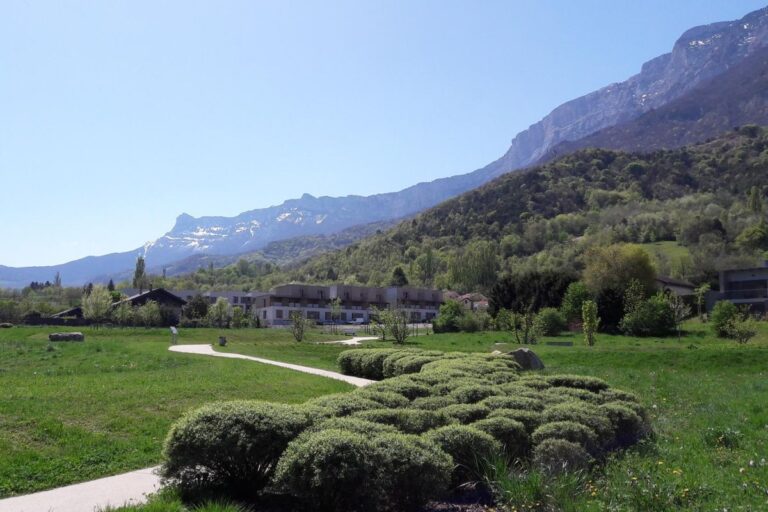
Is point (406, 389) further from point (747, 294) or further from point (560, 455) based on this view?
point (747, 294)

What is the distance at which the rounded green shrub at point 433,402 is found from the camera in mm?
8883

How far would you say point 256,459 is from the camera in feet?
21.8

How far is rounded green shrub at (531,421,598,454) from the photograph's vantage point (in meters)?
7.44

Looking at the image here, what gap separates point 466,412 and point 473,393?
147cm

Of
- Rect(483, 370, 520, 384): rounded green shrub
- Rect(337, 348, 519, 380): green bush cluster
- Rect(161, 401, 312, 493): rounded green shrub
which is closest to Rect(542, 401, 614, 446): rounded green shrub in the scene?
Rect(483, 370, 520, 384): rounded green shrub

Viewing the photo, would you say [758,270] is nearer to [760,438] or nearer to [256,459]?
[760,438]

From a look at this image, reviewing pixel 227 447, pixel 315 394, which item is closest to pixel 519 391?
pixel 227 447

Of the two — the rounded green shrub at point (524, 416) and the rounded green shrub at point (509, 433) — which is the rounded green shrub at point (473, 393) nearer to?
the rounded green shrub at point (524, 416)

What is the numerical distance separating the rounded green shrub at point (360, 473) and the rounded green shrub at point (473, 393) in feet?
10.5

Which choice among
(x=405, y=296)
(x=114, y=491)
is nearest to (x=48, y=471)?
(x=114, y=491)

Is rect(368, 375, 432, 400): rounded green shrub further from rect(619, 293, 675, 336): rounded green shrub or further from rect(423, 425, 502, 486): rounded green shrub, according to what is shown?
rect(619, 293, 675, 336): rounded green shrub

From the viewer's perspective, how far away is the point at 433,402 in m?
9.01

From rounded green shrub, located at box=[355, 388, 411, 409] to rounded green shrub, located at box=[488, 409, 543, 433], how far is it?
1.46 meters

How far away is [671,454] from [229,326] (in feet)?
204
